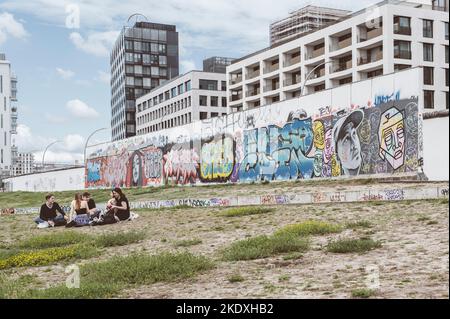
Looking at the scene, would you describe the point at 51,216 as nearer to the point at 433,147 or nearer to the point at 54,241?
the point at 54,241

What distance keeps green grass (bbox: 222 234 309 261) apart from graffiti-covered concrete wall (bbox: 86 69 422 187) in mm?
21962

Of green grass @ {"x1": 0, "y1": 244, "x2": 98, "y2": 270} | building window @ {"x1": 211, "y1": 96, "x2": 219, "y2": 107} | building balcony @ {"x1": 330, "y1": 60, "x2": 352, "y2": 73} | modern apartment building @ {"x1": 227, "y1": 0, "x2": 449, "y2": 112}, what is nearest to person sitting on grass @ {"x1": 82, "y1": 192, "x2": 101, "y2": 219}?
green grass @ {"x1": 0, "y1": 244, "x2": 98, "y2": 270}

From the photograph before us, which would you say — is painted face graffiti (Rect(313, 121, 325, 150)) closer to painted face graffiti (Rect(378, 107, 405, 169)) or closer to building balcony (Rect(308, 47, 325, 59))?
painted face graffiti (Rect(378, 107, 405, 169))

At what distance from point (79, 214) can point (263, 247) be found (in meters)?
14.6

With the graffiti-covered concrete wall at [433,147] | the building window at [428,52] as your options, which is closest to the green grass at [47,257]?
the graffiti-covered concrete wall at [433,147]

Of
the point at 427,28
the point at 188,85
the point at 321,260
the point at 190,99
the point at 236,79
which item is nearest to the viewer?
the point at 321,260

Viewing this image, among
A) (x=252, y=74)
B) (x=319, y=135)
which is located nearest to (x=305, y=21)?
(x=252, y=74)

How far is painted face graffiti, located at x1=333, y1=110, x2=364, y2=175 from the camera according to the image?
39.6m

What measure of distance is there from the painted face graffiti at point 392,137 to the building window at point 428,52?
57.3 meters

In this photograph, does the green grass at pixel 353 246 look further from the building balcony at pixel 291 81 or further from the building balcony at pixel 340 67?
the building balcony at pixel 291 81

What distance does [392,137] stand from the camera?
36.8m
